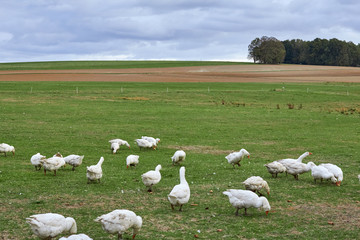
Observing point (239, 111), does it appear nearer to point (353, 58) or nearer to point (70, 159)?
point (70, 159)

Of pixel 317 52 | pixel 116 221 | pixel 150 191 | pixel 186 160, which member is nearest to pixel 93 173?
pixel 150 191

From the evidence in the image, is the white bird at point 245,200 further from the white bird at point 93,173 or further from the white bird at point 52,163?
the white bird at point 52,163

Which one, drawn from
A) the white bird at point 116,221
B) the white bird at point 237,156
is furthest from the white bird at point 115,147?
the white bird at point 116,221

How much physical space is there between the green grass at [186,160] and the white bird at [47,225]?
122cm

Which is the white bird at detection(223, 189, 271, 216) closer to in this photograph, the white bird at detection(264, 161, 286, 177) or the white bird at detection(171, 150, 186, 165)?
the white bird at detection(264, 161, 286, 177)

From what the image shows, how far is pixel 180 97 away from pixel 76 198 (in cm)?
4937

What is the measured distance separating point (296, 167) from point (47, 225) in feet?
38.2

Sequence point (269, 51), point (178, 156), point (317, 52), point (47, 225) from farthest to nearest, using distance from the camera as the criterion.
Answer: point (317, 52) → point (269, 51) → point (178, 156) → point (47, 225)

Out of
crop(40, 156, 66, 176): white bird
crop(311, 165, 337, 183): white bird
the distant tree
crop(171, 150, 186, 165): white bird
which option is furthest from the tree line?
crop(40, 156, 66, 176): white bird

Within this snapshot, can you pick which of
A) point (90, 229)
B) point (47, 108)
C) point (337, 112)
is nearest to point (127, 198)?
point (90, 229)

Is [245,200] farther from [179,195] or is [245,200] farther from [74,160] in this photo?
[74,160]

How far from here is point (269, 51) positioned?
175875mm

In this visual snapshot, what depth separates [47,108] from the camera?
160 feet

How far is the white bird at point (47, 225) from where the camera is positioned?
34.3 feet
